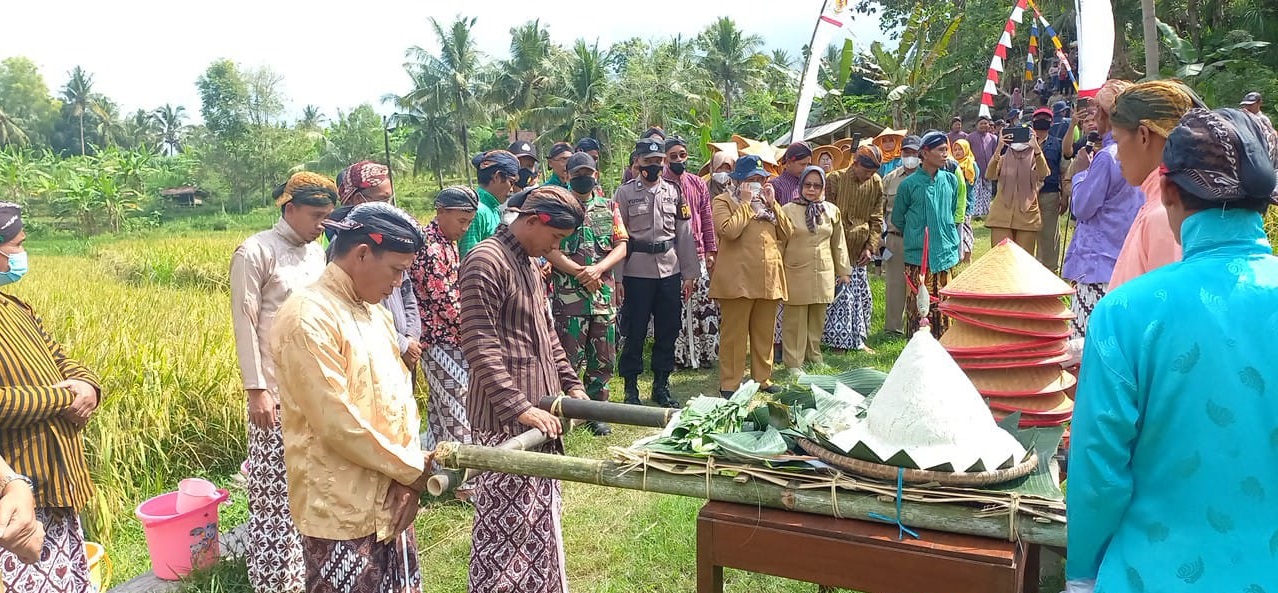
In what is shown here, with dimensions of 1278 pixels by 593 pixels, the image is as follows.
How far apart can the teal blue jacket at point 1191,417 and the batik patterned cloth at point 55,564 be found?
2888 millimetres

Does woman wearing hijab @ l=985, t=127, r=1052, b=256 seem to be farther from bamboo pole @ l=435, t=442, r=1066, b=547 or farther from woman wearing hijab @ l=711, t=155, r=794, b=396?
bamboo pole @ l=435, t=442, r=1066, b=547

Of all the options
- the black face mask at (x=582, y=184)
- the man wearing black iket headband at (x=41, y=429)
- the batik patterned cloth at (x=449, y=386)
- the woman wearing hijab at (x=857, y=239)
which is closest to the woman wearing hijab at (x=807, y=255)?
the woman wearing hijab at (x=857, y=239)

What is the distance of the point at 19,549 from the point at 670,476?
67.2 inches

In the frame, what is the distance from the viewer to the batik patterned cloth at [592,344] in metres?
5.47

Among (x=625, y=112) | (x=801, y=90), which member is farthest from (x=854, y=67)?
(x=801, y=90)

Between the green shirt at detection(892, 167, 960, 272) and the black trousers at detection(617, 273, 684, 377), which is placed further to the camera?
the green shirt at detection(892, 167, 960, 272)

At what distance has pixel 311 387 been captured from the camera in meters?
2.25

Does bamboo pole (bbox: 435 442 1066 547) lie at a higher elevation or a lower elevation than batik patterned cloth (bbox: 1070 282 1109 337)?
lower

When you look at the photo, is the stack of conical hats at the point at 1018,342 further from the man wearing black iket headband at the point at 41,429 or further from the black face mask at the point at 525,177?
the black face mask at the point at 525,177

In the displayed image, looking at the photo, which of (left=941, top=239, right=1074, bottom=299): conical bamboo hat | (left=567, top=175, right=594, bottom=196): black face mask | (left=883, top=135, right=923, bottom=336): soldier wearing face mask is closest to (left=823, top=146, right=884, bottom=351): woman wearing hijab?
(left=883, top=135, right=923, bottom=336): soldier wearing face mask

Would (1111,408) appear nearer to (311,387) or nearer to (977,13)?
(311,387)

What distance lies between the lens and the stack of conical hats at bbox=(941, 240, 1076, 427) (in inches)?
106

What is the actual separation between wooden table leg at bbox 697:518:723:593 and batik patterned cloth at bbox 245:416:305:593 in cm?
202

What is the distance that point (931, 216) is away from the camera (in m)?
6.80
